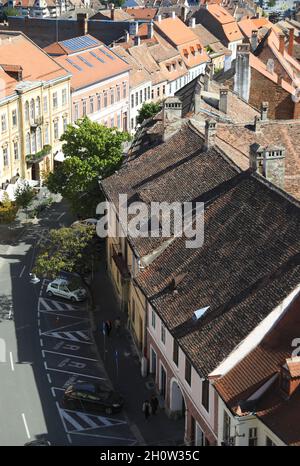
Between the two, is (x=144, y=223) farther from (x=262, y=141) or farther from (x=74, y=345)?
(x=262, y=141)

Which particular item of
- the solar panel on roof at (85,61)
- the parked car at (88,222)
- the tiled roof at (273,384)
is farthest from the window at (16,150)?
the tiled roof at (273,384)

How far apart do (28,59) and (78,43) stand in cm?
1575

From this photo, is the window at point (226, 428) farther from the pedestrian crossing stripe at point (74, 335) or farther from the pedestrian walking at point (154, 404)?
the pedestrian crossing stripe at point (74, 335)

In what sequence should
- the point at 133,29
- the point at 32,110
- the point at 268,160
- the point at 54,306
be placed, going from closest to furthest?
the point at 268,160 → the point at 54,306 → the point at 32,110 → the point at 133,29

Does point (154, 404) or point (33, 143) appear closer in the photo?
point (154, 404)

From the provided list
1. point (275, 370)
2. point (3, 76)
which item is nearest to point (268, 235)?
point (275, 370)

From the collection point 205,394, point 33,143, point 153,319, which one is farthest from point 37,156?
point 205,394

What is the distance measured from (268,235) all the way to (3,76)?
4843 centimetres

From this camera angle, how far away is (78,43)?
104 metres

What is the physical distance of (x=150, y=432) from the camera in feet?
144

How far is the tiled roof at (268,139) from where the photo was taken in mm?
57281

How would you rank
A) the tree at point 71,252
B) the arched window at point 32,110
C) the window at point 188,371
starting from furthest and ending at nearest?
the arched window at point 32,110
the tree at point 71,252
the window at point 188,371

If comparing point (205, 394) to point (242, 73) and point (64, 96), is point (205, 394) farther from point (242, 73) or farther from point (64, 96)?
point (64, 96)

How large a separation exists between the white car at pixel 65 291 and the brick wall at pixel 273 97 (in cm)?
3048
